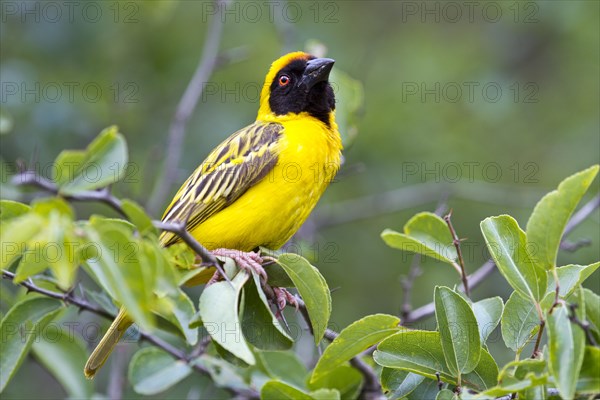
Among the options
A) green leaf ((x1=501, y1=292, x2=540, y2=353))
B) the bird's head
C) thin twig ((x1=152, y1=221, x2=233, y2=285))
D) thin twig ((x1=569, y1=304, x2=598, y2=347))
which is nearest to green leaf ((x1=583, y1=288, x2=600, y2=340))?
thin twig ((x1=569, y1=304, x2=598, y2=347))

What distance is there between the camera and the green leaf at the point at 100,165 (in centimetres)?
234

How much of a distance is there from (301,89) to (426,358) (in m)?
2.50

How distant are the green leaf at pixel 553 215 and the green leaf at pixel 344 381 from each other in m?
1.36

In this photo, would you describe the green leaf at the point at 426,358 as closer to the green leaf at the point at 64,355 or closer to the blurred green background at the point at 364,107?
the green leaf at the point at 64,355

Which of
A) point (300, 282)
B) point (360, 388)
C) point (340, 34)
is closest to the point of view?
point (300, 282)

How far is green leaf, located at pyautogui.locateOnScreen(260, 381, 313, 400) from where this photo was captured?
2584mm

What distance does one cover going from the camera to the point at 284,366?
363 centimetres

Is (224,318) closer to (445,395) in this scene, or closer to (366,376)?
(445,395)

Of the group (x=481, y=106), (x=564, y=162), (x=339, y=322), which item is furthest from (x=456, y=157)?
(x=339, y=322)

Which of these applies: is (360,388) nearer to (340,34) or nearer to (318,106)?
(318,106)

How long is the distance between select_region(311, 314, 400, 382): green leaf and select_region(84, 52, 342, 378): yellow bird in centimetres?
134

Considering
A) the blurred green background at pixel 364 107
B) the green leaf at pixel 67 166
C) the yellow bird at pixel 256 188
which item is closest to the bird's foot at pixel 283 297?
the yellow bird at pixel 256 188

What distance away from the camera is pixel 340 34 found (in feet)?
25.6

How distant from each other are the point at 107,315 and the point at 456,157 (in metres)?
3.99
